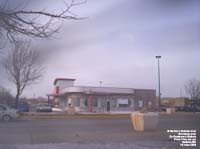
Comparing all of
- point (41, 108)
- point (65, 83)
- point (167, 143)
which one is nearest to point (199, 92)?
point (65, 83)

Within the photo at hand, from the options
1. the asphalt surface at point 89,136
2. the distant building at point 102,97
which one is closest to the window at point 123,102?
the distant building at point 102,97

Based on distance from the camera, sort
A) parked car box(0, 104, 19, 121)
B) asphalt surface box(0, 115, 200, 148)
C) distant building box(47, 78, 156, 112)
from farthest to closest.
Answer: distant building box(47, 78, 156, 112), parked car box(0, 104, 19, 121), asphalt surface box(0, 115, 200, 148)

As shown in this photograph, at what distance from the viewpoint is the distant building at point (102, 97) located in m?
54.8

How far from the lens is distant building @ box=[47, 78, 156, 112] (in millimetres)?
54844

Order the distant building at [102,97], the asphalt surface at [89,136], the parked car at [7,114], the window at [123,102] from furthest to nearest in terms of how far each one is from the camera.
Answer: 1. the window at [123,102]
2. the distant building at [102,97]
3. the parked car at [7,114]
4. the asphalt surface at [89,136]

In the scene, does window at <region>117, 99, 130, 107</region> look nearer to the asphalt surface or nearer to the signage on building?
the signage on building

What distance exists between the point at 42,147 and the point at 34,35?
4.98 metres

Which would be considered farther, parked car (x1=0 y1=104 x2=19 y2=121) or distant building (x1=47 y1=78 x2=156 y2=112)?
distant building (x1=47 y1=78 x2=156 y2=112)

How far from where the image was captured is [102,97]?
56.6 meters

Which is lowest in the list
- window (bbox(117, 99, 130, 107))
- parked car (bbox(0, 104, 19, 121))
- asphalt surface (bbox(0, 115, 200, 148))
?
asphalt surface (bbox(0, 115, 200, 148))

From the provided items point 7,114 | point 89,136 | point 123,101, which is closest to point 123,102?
point 123,101

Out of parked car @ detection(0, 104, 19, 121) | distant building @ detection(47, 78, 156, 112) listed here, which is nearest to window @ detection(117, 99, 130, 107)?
distant building @ detection(47, 78, 156, 112)

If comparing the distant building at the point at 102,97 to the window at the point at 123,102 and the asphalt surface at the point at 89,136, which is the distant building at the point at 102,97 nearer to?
the window at the point at 123,102

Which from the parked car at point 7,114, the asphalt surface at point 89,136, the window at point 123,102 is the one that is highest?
the window at point 123,102
